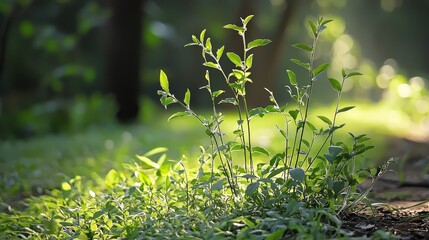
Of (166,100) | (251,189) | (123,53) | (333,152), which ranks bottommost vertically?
(251,189)

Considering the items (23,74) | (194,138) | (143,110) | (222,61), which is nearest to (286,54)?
(222,61)

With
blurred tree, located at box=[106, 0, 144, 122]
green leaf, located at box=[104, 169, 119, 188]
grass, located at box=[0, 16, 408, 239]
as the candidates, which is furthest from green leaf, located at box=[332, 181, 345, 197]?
blurred tree, located at box=[106, 0, 144, 122]

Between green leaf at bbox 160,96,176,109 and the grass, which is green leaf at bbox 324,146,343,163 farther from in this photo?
green leaf at bbox 160,96,176,109

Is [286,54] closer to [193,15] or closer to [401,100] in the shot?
[193,15]

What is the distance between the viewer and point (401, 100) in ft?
34.5

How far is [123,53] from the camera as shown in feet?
35.6

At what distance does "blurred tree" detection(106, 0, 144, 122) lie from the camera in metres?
10.8

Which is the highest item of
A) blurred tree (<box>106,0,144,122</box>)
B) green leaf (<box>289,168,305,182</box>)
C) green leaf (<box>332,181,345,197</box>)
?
blurred tree (<box>106,0,144,122</box>)

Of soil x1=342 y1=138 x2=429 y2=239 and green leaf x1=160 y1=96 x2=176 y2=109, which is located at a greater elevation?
green leaf x1=160 y1=96 x2=176 y2=109

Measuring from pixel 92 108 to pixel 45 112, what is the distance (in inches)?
34.0

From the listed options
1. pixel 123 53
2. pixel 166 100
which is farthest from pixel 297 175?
pixel 123 53

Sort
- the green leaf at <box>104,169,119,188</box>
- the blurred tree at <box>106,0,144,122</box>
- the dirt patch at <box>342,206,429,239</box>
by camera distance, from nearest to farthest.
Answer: the dirt patch at <box>342,206,429,239</box> → the green leaf at <box>104,169,119,188</box> → the blurred tree at <box>106,0,144,122</box>

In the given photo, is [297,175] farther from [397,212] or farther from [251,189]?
[397,212]

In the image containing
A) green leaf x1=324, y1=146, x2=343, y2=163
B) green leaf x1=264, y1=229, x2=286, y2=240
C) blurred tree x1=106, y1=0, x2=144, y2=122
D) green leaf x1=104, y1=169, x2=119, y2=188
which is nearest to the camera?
green leaf x1=264, y1=229, x2=286, y2=240
